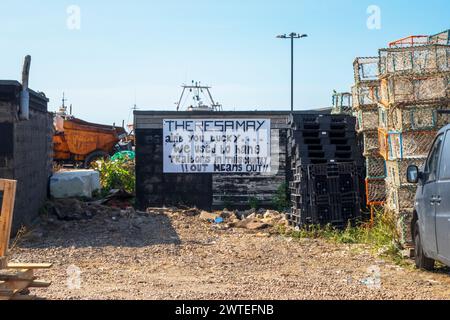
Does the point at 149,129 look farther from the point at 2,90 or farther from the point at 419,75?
the point at 419,75

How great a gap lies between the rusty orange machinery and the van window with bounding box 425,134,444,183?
20.8 m

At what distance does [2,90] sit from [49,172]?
16.5ft

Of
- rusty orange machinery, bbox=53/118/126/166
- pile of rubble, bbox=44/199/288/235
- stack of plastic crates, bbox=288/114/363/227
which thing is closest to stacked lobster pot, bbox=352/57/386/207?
stack of plastic crates, bbox=288/114/363/227

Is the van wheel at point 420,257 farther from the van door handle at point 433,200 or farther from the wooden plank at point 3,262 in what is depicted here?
the wooden plank at point 3,262

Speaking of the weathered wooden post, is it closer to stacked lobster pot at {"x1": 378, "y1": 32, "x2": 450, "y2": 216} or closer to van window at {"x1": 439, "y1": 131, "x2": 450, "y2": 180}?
van window at {"x1": 439, "y1": 131, "x2": 450, "y2": 180}

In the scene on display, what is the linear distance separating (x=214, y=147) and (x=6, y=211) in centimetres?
1008

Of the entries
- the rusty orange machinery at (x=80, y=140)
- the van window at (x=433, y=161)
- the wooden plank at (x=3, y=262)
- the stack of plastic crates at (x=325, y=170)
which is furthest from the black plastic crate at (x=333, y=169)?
the rusty orange machinery at (x=80, y=140)

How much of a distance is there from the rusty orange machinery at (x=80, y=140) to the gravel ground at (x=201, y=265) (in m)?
13.7

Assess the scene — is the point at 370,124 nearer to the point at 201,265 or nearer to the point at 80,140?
the point at 201,265

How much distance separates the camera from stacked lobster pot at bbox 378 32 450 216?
10984 mm

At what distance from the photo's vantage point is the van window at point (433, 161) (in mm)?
8805

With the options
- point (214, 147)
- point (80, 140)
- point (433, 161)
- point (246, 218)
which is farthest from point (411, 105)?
point (80, 140)

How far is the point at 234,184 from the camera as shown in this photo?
55.8 feet

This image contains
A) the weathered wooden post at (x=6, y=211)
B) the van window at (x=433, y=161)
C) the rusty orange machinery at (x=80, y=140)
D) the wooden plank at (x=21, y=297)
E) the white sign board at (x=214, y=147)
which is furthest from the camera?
the rusty orange machinery at (x=80, y=140)
